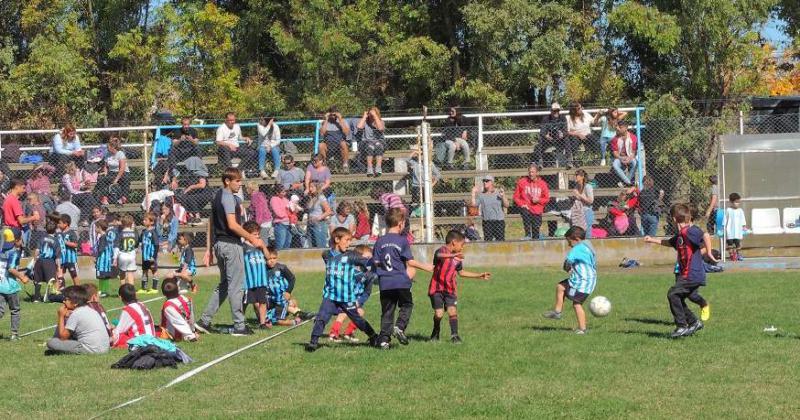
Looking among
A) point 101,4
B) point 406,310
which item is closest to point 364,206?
point 406,310

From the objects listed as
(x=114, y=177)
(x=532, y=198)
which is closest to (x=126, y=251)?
(x=114, y=177)

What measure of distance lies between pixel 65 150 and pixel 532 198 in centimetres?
1048

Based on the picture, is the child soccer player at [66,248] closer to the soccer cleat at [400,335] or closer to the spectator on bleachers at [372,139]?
the spectator on bleachers at [372,139]

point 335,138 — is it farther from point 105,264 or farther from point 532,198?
point 105,264

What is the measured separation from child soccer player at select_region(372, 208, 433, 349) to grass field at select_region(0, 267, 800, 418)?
0.89 ft

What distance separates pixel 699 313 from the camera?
1620 centimetres

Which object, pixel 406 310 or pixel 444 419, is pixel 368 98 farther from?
pixel 444 419

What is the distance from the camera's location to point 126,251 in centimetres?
2169

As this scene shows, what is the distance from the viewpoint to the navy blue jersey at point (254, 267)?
15.6 metres

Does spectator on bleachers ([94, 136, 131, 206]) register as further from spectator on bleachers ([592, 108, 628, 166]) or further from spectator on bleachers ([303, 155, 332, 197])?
spectator on bleachers ([592, 108, 628, 166])

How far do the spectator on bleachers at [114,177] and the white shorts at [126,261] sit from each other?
5.28m

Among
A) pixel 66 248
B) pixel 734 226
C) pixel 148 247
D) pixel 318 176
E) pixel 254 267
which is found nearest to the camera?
pixel 254 267

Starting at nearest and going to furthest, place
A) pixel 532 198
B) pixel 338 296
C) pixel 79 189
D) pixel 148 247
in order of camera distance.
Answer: pixel 338 296
pixel 148 247
pixel 532 198
pixel 79 189

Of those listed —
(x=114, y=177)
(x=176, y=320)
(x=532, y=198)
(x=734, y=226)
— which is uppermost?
(x=114, y=177)
